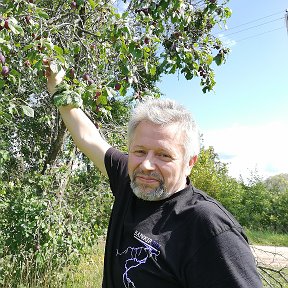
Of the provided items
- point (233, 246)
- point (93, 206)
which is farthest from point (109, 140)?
point (233, 246)

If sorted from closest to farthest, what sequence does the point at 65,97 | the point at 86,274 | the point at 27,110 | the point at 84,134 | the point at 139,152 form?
the point at 139,152 < the point at 65,97 < the point at 84,134 < the point at 27,110 < the point at 86,274

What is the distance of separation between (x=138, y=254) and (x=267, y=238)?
12330 mm

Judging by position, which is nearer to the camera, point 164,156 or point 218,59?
point 164,156

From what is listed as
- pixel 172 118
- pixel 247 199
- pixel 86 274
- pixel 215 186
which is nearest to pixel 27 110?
pixel 172 118

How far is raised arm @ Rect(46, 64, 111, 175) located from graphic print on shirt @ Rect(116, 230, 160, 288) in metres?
0.77

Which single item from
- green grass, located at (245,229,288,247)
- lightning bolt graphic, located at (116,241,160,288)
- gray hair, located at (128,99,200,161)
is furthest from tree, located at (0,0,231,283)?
green grass, located at (245,229,288,247)

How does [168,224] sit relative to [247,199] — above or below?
below

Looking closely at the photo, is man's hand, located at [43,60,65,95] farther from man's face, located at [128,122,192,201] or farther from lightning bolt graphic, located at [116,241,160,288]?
lightning bolt graphic, located at [116,241,160,288]

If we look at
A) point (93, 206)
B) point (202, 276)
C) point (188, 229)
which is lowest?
point (202, 276)

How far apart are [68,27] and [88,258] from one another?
2.94 metres

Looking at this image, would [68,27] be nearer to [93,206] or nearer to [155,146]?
[93,206]

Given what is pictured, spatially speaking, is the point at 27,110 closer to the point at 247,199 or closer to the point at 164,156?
the point at 164,156

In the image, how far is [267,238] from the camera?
1285cm

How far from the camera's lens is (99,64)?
3760 millimetres
